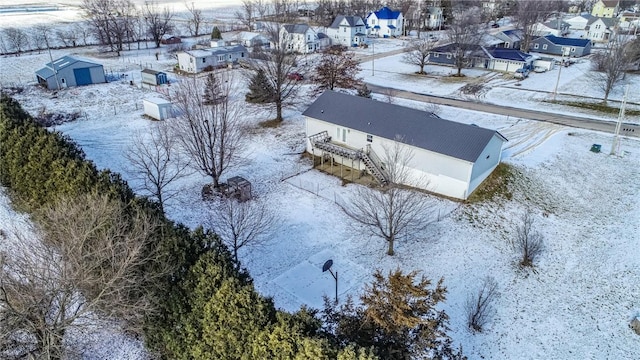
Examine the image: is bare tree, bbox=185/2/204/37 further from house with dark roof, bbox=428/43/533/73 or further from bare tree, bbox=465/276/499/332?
bare tree, bbox=465/276/499/332

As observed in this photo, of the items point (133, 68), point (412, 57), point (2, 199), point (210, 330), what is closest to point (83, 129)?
point (2, 199)

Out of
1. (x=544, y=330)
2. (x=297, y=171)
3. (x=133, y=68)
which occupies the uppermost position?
(x=133, y=68)

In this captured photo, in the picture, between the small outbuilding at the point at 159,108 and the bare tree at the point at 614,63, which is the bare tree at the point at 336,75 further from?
the bare tree at the point at 614,63

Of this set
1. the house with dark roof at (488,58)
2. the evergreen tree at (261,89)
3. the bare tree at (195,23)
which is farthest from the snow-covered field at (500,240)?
the bare tree at (195,23)

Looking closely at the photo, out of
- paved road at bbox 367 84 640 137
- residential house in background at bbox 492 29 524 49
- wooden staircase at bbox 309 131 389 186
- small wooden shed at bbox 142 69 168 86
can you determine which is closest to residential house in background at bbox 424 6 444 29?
residential house in background at bbox 492 29 524 49

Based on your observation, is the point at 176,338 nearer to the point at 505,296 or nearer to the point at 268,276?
the point at 268,276

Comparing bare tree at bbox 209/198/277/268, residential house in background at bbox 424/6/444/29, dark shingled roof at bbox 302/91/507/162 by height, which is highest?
residential house in background at bbox 424/6/444/29
